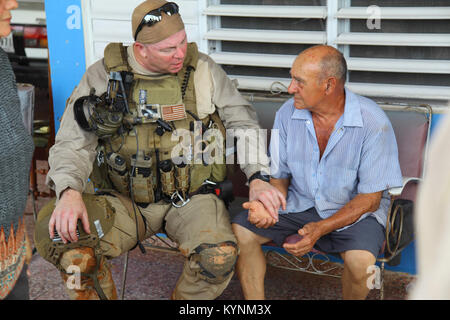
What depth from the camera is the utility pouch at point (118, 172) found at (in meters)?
3.08

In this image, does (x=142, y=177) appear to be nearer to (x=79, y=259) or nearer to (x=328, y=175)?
(x=79, y=259)

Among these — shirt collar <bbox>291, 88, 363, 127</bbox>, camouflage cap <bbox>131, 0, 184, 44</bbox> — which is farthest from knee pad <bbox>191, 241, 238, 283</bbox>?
camouflage cap <bbox>131, 0, 184, 44</bbox>

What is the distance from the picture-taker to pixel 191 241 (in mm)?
2982

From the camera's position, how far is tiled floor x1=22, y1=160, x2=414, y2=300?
3.53m

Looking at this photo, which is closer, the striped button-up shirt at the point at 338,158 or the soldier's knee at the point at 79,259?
the soldier's knee at the point at 79,259

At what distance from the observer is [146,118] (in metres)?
3.07

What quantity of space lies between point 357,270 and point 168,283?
1.41m

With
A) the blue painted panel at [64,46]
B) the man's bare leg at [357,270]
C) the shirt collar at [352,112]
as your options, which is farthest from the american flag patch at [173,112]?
the blue painted panel at [64,46]

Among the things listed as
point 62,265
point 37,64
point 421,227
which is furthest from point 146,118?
point 37,64

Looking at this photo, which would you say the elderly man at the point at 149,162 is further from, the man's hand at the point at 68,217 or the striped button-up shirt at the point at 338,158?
the striped button-up shirt at the point at 338,158

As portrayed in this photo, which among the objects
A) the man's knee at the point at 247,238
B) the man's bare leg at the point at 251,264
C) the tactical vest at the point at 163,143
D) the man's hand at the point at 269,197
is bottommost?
the man's bare leg at the point at 251,264

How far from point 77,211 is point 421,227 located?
220 cm

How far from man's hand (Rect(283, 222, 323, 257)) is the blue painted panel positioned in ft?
7.35

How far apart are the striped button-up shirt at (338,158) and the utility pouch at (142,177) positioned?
2.20ft
